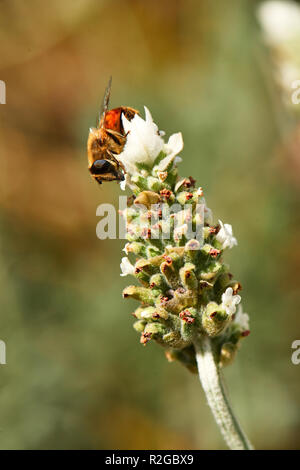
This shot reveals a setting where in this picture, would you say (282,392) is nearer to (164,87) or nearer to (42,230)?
(42,230)

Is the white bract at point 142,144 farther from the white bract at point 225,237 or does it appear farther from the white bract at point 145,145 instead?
the white bract at point 225,237

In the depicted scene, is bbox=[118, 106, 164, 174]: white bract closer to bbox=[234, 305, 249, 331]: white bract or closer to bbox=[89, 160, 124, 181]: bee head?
bbox=[89, 160, 124, 181]: bee head

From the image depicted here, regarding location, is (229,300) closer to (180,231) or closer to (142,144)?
(180,231)

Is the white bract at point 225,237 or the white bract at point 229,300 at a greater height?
the white bract at point 225,237

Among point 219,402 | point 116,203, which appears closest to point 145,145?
point 219,402

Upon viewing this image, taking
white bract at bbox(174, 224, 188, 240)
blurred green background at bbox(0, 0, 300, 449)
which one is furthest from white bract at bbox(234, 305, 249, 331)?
blurred green background at bbox(0, 0, 300, 449)

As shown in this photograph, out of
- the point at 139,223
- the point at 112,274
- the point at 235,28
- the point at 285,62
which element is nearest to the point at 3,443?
the point at 112,274

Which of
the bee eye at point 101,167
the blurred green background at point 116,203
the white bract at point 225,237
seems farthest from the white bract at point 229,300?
the blurred green background at point 116,203
